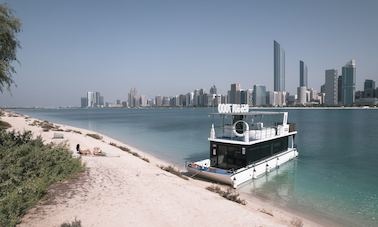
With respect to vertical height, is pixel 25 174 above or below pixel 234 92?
below

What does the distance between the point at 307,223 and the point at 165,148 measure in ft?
84.3

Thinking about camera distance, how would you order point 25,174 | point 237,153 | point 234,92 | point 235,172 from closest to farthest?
1. point 25,174
2. point 235,172
3. point 237,153
4. point 234,92

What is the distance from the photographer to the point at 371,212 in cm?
1446

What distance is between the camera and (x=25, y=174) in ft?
33.1

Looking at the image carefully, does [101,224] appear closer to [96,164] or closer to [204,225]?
[204,225]

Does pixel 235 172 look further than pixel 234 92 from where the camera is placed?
No

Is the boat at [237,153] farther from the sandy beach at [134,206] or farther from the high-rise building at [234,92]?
the high-rise building at [234,92]

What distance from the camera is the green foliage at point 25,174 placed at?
7645 millimetres

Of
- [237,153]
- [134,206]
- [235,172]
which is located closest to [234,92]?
[237,153]

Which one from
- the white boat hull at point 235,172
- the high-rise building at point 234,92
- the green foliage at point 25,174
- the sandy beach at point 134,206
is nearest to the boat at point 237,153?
the white boat hull at point 235,172

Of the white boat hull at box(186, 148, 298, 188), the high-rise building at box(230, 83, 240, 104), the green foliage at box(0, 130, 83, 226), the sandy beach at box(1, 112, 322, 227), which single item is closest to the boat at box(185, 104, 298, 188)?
the white boat hull at box(186, 148, 298, 188)

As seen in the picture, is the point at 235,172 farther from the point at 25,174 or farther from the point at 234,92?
the point at 234,92

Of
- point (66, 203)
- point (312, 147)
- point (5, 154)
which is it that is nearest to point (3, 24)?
→ point (5, 154)

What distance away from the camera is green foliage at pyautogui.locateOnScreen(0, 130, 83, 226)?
25.1ft
